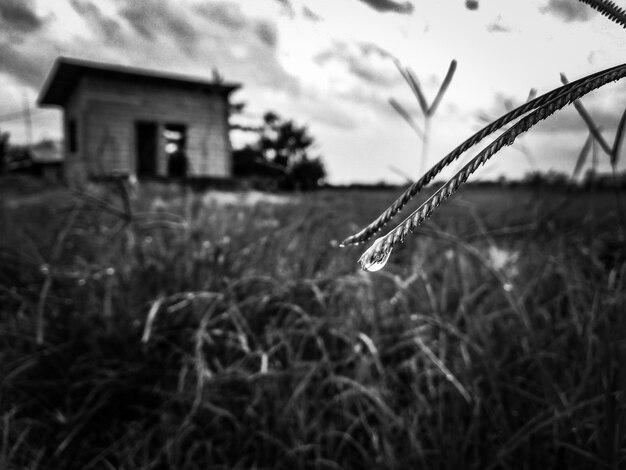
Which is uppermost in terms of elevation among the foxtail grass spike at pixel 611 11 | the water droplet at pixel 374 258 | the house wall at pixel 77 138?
the house wall at pixel 77 138

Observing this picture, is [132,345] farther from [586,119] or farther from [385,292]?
[586,119]

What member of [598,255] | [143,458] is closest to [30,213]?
[143,458]

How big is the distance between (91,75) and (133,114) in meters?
1.26

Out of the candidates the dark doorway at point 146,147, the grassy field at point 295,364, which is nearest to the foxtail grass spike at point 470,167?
the grassy field at point 295,364

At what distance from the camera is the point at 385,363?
122cm

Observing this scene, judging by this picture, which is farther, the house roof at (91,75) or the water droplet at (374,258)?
the house roof at (91,75)

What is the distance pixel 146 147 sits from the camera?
14031 millimetres

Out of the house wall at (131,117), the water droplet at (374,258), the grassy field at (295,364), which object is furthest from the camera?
the house wall at (131,117)

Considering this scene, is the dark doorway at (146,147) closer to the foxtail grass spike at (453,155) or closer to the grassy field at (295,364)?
the grassy field at (295,364)

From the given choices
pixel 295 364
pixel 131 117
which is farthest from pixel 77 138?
pixel 295 364

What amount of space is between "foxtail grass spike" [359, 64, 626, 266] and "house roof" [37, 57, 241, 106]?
11012 mm

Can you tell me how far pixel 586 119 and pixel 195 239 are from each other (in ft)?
4.32

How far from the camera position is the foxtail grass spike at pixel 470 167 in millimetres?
143

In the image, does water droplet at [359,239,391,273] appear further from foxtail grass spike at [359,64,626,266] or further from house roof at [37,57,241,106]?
house roof at [37,57,241,106]
